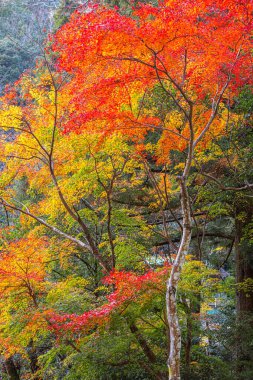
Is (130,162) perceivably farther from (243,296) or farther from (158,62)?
(243,296)

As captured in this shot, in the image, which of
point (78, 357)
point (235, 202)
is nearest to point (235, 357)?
point (235, 202)

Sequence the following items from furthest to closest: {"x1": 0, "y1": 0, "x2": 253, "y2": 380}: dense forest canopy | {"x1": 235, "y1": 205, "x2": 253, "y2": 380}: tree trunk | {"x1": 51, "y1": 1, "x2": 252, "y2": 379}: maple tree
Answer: {"x1": 235, "y1": 205, "x2": 253, "y2": 380}: tree trunk < {"x1": 0, "y1": 0, "x2": 253, "y2": 380}: dense forest canopy < {"x1": 51, "y1": 1, "x2": 252, "y2": 379}: maple tree

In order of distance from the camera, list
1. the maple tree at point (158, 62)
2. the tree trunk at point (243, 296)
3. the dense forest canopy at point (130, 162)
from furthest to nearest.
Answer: the tree trunk at point (243, 296), the dense forest canopy at point (130, 162), the maple tree at point (158, 62)

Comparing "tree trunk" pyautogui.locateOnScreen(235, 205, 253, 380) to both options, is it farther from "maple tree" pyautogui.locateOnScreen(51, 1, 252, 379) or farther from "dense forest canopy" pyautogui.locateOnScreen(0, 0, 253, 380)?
"maple tree" pyautogui.locateOnScreen(51, 1, 252, 379)

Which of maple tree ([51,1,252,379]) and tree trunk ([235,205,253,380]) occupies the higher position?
maple tree ([51,1,252,379])

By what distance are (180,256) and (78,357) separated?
271 centimetres

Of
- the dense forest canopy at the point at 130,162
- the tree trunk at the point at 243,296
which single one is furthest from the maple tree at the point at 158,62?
the tree trunk at the point at 243,296

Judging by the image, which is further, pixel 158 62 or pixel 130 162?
pixel 130 162

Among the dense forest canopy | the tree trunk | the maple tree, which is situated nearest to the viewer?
the maple tree

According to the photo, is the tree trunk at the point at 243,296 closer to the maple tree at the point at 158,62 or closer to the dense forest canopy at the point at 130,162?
→ the dense forest canopy at the point at 130,162

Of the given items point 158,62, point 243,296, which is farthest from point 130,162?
point 243,296

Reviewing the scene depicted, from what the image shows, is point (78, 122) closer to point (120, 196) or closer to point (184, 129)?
point (184, 129)

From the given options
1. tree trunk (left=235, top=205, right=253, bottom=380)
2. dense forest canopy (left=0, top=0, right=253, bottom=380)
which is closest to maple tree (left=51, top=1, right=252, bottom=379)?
dense forest canopy (left=0, top=0, right=253, bottom=380)

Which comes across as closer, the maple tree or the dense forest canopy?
the maple tree
